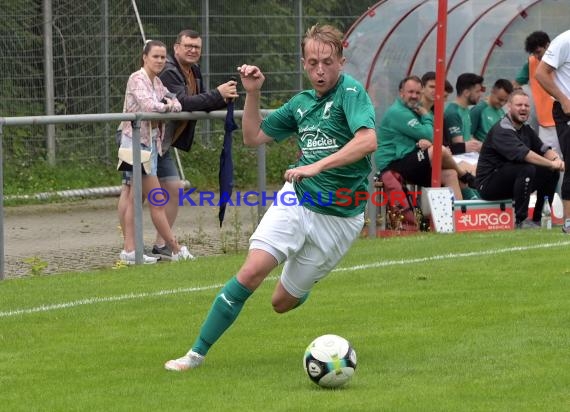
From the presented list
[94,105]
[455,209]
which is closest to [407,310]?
[455,209]

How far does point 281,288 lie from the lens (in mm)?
8211

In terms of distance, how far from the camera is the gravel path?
13.7 m

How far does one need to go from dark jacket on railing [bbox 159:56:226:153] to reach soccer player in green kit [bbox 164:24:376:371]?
504 cm

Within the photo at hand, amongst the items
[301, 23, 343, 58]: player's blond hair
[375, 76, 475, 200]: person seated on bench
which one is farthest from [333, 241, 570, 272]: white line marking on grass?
[301, 23, 343, 58]: player's blond hair

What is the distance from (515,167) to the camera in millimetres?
15516

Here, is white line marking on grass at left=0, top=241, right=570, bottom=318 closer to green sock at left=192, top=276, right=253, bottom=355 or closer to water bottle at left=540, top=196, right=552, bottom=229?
water bottle at left=540, top=196, right=552, bottom=229

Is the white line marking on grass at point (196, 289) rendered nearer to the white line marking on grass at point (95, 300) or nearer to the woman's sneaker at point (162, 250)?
the white line marking on grass at point (95, 300)

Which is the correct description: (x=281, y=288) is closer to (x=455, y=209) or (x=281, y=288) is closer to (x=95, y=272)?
(x=95, y=272)

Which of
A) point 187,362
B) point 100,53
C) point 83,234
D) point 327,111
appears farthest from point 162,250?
point 100,53

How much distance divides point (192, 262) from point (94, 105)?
6.78 metres

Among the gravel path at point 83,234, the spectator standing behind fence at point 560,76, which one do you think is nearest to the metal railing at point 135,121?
the gravel path at point 83,234

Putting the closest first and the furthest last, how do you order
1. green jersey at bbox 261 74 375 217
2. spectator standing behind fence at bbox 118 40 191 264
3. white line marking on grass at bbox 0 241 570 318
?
green jersey at bbox 261 74 375 217, white line marking on grass at bbox 0 241 570 318, spectator standing behind fence at bbox 118 40 191 264

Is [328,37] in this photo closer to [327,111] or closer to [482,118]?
[327,111]

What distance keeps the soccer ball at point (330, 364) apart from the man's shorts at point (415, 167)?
27.5ft
